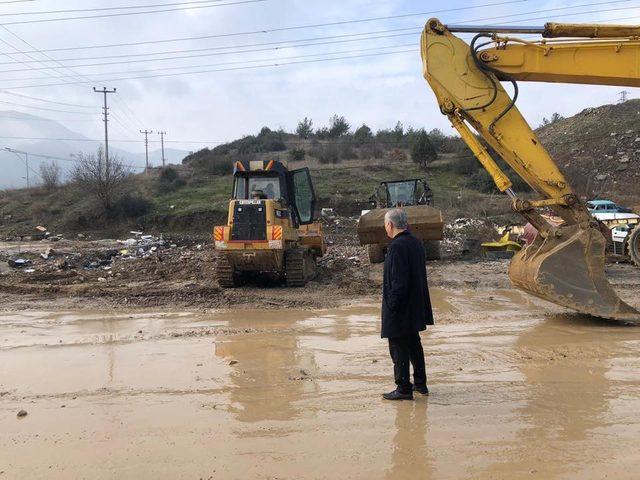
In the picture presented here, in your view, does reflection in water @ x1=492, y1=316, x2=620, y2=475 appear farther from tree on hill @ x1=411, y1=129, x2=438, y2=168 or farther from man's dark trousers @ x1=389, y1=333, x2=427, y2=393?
tree on hill @ x1=411, y1=129, x2=438, y2=168

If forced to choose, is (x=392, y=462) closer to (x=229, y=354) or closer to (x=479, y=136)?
(x=229, y=354)

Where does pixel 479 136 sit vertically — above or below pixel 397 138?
below

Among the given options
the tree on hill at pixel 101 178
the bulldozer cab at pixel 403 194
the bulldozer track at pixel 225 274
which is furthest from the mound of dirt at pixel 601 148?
the bulldozer track at pixel 225 274

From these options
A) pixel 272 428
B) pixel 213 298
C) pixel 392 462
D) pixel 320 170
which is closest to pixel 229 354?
pixel 272 428

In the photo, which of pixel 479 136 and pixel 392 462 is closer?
pixel 392 462

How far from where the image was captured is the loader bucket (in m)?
14.4

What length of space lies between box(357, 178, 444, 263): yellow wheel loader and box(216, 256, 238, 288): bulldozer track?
4.45 meters

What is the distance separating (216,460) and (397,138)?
5113cm

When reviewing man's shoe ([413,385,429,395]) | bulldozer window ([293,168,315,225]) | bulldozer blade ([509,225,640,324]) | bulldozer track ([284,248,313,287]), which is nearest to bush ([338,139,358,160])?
bulldozer window ([293,168,315,225])

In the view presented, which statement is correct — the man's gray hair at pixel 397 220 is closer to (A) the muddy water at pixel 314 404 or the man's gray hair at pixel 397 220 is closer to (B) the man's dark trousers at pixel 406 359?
(B) the man's dark trousers at pixel 406 359

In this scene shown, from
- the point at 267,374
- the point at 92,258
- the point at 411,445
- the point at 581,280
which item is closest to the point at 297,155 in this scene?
the point at 92,258

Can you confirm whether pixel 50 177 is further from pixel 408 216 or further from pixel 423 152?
pixel 408 216

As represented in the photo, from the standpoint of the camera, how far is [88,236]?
95.2 feet

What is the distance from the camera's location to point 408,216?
14867 mm
